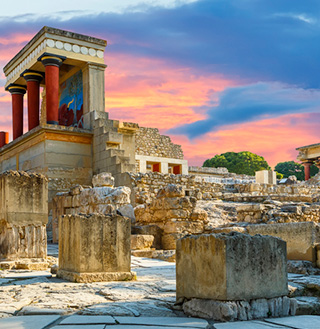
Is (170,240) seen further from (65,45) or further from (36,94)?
(36,94)

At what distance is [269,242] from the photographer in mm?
4195

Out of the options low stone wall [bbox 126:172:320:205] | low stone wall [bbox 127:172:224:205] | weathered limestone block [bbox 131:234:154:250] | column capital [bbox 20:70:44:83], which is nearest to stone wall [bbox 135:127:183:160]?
column capital [bbox 20:70:44:83]

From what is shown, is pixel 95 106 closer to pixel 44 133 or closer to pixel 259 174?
pixel 44 133

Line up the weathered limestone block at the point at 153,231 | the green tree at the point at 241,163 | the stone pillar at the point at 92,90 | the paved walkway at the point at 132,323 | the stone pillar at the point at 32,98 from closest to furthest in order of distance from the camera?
the paved walkway at the point at 132,323, the weathered limestone block at the point at 153,231, the stone pillar at the point at 92,90, the stone pillar at the point at 32,98, the green tree at the point at 241,163

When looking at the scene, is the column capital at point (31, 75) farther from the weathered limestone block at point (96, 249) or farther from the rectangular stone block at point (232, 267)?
the rectangular stone block at point (232, 267)

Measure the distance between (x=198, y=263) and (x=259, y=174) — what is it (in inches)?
803

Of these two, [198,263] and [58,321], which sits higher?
[198,263]

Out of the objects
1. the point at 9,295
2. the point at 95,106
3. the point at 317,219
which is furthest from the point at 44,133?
the point at 9,295

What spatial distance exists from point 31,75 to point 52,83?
8.05 ft

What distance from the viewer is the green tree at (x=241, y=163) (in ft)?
169

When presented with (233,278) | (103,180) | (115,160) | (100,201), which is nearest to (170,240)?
(100,201)

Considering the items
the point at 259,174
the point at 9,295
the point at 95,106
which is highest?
the point at 95,106

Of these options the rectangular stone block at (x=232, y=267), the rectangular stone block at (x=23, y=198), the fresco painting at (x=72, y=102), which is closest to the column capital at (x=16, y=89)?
the fresco painting at (x=72, y=102)

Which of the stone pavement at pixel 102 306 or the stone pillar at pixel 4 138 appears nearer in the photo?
the stone pavement at pixel 102 306
